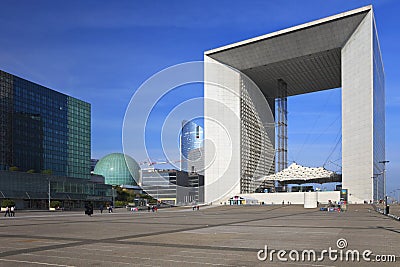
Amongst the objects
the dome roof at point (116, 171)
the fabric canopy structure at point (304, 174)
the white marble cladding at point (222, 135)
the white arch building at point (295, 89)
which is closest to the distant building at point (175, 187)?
the white marble cladding at point (222, 135)

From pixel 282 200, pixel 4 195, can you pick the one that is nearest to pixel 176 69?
pixel 4 195

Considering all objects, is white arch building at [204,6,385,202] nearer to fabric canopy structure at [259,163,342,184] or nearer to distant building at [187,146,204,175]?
distant building at [187,146,204,175]

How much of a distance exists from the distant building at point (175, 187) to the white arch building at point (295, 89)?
39.6 feet

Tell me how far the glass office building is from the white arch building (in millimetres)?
34679

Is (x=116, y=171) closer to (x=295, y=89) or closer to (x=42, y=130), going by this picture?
(x=42, y=130)

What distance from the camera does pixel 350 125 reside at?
3105 inches

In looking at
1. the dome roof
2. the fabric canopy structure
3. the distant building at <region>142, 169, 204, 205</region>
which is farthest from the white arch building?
the dome roof

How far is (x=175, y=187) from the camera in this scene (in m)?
114

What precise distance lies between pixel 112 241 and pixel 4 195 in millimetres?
62111

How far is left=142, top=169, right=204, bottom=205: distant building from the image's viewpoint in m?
102

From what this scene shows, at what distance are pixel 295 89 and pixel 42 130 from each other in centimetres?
6057

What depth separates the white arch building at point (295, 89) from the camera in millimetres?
74312
